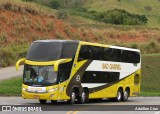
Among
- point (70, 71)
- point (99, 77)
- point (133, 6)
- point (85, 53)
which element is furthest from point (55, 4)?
point (70, 71)

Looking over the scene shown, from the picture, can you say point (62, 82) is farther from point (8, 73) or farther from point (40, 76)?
point (8, 73)

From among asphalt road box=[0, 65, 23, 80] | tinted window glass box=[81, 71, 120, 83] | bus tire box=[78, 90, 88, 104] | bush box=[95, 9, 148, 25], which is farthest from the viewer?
bush box=[95, 9, 148, 25]

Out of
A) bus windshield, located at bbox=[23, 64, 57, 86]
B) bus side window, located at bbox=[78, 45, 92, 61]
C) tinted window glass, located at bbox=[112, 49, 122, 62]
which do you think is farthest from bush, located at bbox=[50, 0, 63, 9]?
bus windshield, located at bbox=[23, 64, 57, 86]

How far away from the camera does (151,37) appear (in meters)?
79.6

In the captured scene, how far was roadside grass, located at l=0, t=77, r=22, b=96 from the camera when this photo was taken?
35.9m

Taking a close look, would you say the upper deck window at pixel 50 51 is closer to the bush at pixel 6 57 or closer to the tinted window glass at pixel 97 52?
the tinted window glass at pixel 97 52

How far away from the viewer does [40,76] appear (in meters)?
27.3

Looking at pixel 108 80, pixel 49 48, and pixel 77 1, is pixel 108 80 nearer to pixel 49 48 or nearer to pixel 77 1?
pixel 49 48

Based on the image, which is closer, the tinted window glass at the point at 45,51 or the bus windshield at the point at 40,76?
the bus windshield at the point at 40,76

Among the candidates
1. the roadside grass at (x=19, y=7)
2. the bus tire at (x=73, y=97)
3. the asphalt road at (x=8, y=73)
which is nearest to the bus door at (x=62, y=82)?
the bus tire at (x=73, y=97)

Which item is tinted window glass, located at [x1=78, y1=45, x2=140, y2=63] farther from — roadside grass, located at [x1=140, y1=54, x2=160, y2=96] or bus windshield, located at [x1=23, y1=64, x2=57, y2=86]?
roadside grass, located at [x1=140, y1=54, x2=160, y2=96]

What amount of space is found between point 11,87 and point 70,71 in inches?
438

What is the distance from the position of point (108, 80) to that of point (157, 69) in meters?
21.9

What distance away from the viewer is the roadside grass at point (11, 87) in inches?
1412
